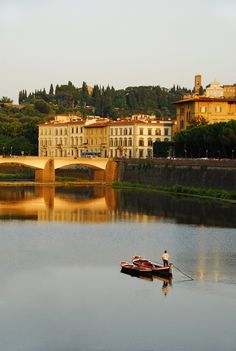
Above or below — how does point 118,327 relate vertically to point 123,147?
below

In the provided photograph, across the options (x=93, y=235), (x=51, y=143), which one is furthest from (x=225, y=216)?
(x=51, y=143)

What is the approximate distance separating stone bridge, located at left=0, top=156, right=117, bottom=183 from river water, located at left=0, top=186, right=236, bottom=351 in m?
33.5

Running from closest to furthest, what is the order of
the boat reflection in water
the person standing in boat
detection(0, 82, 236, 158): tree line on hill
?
the boat reflection in water → the person standing in boat → detection(0, 82, 236, 158): tree line on hill

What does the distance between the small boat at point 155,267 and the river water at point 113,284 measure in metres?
0.36

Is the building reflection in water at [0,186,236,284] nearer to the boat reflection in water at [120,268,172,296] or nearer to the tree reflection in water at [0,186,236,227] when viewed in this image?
the tree reflection in water at [0,186,236,227]

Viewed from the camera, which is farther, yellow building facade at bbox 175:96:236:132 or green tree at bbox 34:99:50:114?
green tree at bbox 34:99:50:114

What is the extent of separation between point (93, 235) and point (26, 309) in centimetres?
1626

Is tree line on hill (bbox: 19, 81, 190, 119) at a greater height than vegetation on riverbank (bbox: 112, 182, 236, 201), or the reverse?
tree line on hill (bbox: 19, 81, 190, 119)

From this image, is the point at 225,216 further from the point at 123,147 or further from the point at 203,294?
the point at 123,147

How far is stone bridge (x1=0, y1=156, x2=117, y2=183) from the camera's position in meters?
84.6

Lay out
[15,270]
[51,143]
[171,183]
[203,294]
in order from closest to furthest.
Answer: [203,294]
[15,270]
[171,183]
[51,143]

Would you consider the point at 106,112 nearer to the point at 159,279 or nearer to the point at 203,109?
the point at 203,109

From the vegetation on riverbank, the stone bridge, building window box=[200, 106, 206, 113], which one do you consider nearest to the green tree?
the stone bridge

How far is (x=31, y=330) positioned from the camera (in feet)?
73.3
